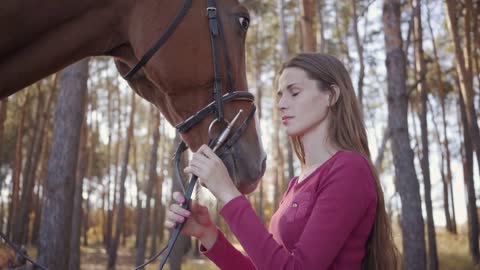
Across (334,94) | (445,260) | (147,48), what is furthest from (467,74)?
Answer: (147,48)

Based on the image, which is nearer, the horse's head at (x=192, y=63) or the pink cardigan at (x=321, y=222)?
the pink cardigan at (x=321, y=222)

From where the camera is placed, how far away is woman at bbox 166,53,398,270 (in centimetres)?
152

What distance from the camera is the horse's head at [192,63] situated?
2.07m

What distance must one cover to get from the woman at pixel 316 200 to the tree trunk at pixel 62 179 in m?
5.40

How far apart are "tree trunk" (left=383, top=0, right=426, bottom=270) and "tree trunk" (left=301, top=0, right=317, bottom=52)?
5.61 ft

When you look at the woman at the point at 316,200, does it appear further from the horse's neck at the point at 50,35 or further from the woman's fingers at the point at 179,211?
the horse's neck at the point at 50,35

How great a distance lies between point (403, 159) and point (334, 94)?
6.13m

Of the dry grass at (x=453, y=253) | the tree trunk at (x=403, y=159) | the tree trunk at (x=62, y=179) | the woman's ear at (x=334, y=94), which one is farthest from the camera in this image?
the dry grass at (x=453, y=253)

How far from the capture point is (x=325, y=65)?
189cm

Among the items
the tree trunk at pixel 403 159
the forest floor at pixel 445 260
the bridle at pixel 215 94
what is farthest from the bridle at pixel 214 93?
Answer: the forest floor at pixel 445 260

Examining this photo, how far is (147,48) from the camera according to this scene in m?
2.08

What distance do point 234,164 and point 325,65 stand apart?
0.60 metres

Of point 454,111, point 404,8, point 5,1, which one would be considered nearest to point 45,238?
point 5,1

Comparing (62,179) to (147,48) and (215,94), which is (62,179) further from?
(215,94)
